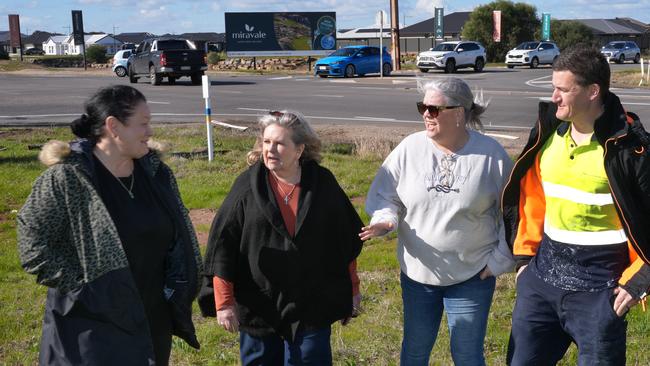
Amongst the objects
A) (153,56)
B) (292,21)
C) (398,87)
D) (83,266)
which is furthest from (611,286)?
(292,21)

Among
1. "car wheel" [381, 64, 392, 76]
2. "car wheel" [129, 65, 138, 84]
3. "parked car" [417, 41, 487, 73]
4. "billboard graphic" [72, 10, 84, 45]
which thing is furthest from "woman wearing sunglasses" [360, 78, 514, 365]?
"billboard graphic" [72, 10, 84, 45]

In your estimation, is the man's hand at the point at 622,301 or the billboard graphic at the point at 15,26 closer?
the man's hand at the point at 622,301

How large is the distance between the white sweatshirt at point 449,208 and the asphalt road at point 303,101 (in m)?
12.4

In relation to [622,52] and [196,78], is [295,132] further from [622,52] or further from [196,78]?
[622,52]

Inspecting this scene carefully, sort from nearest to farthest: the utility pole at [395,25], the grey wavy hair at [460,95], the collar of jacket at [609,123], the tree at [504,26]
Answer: the collar of jacket at [609,123]
the grey wavy hair at [460,95]
the utility pole at [395,25]
the tree at [504,26]

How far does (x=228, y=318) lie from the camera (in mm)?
3652

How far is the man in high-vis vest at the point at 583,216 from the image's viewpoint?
3.20 meters

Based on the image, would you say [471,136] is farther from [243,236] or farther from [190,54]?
[190,54]

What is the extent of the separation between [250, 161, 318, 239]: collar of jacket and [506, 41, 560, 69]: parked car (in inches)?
1725

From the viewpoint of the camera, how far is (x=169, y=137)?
13.7 m

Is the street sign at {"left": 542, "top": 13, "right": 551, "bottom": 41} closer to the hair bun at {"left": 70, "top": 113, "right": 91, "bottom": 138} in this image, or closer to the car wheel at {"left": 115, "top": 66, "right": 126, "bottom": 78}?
the car wheel at {"left": 115, "top": 66, "right": 126, "bottom": 78}

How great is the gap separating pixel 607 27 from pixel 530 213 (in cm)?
9900

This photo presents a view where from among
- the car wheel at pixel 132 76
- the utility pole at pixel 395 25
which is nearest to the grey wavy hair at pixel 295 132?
the car wheel at pixel 132 76

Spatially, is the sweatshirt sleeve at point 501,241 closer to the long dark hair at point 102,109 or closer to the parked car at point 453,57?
the long dark hair at point 102,109
